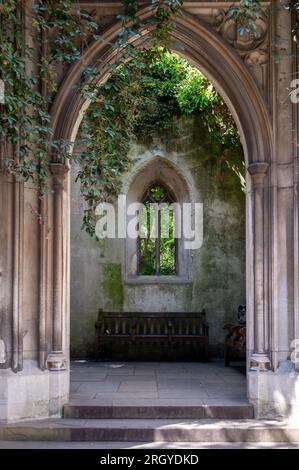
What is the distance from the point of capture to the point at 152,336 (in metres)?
8.84

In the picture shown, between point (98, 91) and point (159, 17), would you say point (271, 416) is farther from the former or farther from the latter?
point (159, 17)

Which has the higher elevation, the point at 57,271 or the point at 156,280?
the point at 57,271

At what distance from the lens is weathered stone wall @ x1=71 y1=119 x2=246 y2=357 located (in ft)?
30.6

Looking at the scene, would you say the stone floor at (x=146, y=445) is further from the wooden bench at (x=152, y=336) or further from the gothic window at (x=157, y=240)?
the gothic window at (x=157, y=240)

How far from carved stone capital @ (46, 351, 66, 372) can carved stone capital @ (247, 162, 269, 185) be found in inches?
115

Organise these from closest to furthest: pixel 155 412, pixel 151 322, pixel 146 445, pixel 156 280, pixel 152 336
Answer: pixel 146 445
pixel 155 412
pixel 152 336
pixel 151 322
pixel 156 280

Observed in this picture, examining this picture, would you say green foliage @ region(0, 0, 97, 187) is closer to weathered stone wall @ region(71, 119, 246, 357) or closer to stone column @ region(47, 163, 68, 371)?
stone column @ region(47, 163, 68, 371)

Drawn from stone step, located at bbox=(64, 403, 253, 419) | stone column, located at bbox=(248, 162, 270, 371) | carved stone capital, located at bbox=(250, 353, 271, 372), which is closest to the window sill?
stone column, located at bbox=(248, 162, 270, 371)

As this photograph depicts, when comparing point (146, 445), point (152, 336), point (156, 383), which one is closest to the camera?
point (146, 445)

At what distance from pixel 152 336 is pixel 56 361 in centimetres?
345

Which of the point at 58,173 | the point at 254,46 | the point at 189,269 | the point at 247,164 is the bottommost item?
the point at 189,269

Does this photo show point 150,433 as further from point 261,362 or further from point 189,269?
point 189,269

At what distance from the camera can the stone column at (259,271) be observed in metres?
5.63

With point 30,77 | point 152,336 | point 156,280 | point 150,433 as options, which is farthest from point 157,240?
point 30,77
